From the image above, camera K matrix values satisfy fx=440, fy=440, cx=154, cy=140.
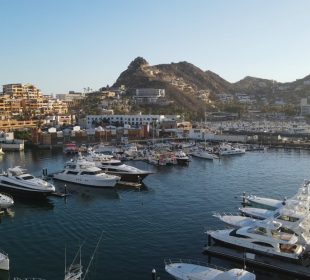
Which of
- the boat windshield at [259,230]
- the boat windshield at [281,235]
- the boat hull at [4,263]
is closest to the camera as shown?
the boat hull at [4,263]

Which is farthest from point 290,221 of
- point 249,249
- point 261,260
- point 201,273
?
point 201,273

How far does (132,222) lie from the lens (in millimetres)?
28344

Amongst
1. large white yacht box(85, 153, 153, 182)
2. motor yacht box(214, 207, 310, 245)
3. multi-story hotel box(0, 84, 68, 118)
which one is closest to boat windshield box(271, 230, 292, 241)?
motor yacht box(214, 207, 310, 245)

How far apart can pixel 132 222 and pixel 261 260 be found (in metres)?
9.54

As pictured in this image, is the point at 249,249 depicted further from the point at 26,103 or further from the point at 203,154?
the point at 26,103

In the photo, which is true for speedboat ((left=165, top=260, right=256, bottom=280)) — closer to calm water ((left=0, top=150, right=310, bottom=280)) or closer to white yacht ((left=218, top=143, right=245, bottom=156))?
calm water ((left=0, top=150, right=310, bottom=280))

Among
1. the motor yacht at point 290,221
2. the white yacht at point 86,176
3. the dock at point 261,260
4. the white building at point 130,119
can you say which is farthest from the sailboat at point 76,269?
the white building at point 130,119

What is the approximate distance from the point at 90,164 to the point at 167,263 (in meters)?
20.5

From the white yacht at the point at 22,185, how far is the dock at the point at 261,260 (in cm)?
1586

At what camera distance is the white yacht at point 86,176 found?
38.3 meters

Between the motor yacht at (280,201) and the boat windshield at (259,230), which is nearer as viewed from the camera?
the boat windshield at (259,230)

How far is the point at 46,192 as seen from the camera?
1341 inches

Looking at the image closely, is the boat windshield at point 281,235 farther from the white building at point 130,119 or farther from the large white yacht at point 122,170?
the white building at point 130,119

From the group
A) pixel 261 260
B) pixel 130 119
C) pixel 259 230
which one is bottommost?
pixel 261 260
